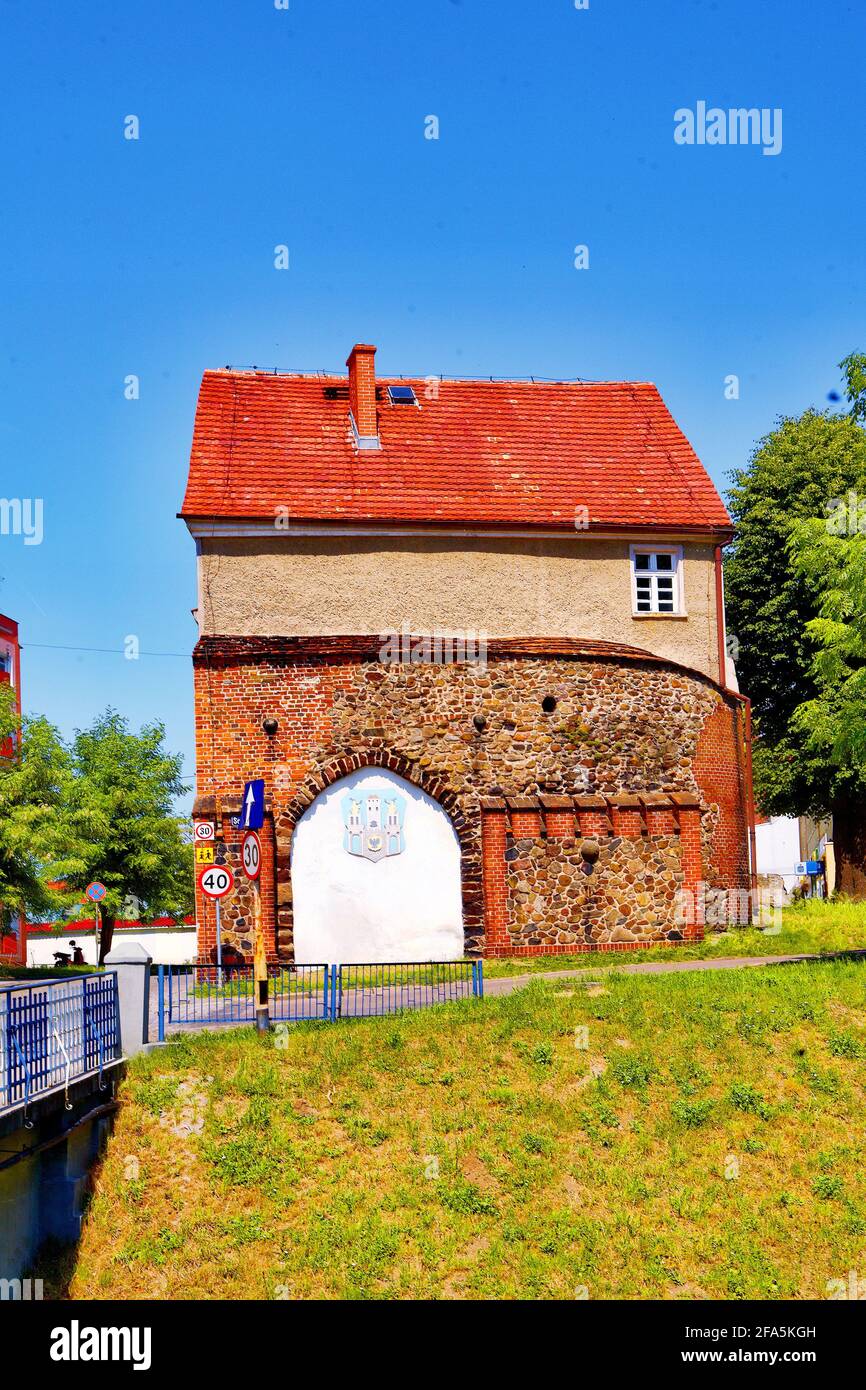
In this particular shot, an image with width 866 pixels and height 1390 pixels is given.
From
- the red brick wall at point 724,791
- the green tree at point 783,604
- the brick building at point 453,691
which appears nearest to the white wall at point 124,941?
the green tree at point 783,604

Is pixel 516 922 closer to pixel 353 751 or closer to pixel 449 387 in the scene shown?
pixel 353 751

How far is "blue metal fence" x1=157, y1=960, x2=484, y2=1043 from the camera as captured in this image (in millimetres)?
19641

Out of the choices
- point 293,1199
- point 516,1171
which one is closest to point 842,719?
point 516,1171

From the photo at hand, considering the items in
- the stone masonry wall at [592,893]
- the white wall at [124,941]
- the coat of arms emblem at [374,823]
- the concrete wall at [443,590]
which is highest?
the concrete wall at [443,590]

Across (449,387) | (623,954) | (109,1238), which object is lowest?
(109,1238)

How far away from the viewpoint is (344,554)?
27656 mm

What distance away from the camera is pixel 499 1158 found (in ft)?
53.7

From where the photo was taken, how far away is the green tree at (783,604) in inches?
1499

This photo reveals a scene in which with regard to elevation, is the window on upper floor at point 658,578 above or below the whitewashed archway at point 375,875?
above

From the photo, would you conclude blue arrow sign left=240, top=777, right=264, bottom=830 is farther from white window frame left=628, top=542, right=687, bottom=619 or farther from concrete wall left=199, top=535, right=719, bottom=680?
Answer: white window frame left=628, top=542, right=687, bottom=619

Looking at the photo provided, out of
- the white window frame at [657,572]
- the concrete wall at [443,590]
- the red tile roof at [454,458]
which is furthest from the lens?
the white window frame at [657,572]

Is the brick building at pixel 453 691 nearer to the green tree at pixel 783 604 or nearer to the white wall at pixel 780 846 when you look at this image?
the green tree at pixel 783 604

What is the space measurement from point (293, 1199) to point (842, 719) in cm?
1247

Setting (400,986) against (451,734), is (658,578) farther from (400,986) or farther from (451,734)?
(400,986)
